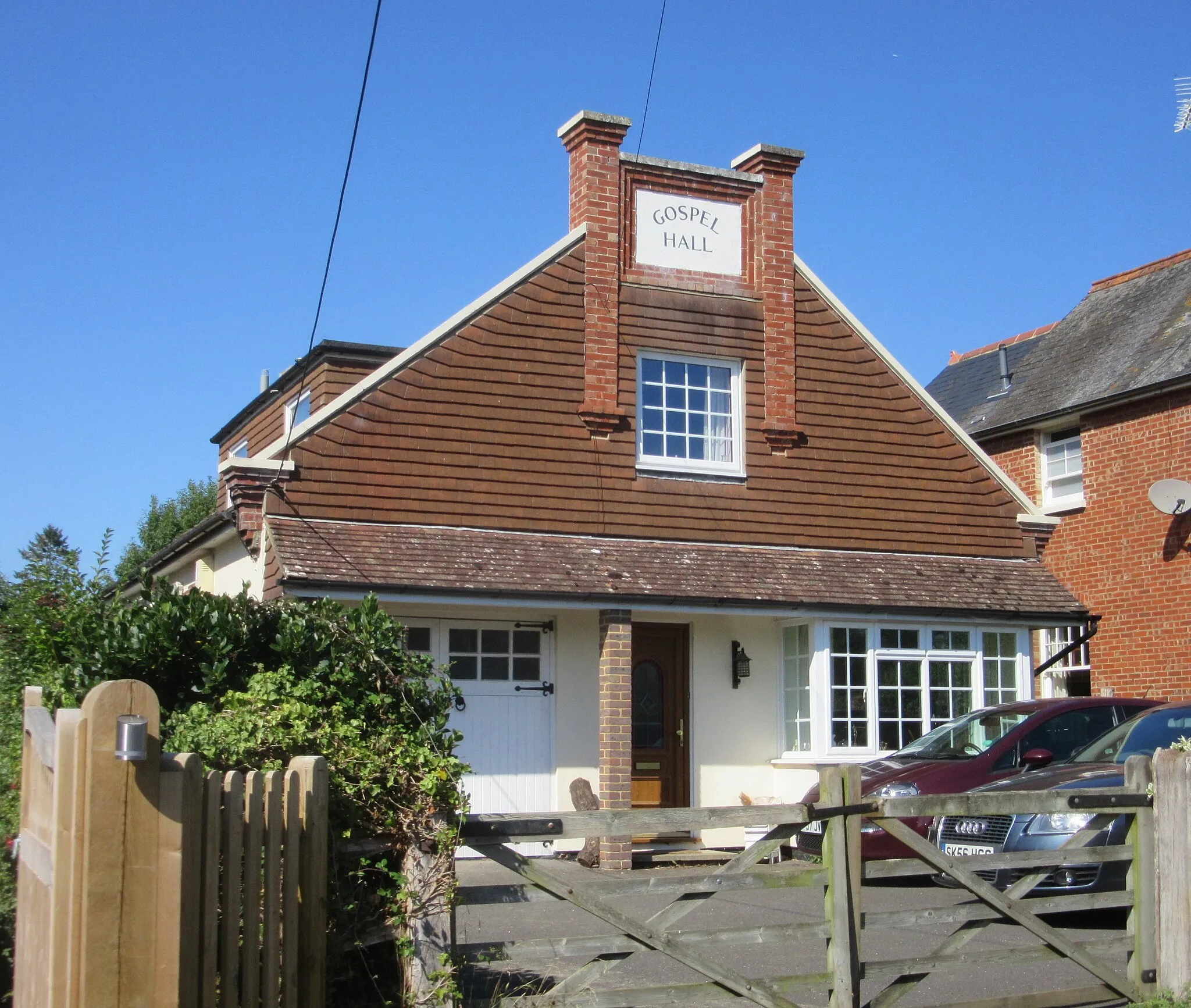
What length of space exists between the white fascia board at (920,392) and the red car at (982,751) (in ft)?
15.2

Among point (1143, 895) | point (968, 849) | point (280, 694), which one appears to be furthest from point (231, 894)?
point (968, 849)

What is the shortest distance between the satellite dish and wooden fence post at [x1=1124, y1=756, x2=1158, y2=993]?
37.4ft

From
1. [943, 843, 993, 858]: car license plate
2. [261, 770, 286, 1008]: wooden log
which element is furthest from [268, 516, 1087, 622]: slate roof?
[261, 770, 286, 1008]: wooden log

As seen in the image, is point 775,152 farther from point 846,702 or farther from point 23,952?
point 23,952

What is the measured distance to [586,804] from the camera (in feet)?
44.9

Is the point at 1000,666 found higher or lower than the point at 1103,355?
lower

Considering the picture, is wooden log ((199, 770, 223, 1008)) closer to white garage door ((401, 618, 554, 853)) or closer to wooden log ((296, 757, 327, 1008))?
wooden log ((296, 757, 327, 1008))

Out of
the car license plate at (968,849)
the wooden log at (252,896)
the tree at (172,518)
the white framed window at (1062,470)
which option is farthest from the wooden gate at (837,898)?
the tree at (172,518)

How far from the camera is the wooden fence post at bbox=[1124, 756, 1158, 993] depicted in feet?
22.4

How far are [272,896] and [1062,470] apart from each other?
58.9 feet

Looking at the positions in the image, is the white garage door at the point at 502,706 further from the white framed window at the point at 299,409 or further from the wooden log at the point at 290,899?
the wooden log at the point at 290,899

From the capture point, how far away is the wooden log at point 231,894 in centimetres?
450

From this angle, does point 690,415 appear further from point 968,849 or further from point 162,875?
point 162,875

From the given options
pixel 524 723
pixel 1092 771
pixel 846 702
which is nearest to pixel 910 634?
pixel 846 702
